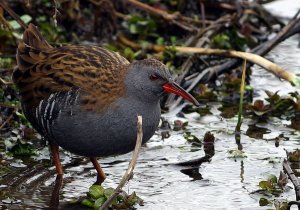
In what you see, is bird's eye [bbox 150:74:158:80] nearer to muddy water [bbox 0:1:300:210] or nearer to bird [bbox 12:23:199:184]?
bird [bbox 12:23:199:184]

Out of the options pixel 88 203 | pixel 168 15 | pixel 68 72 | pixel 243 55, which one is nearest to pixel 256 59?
pixel 243 55

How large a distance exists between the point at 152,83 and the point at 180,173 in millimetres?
855

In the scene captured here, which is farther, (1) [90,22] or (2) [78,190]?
(1) [90,22]

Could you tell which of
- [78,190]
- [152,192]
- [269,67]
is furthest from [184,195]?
[269,67]

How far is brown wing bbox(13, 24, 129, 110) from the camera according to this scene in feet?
19.3

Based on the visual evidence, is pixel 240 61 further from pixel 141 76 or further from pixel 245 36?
pixel 141 76

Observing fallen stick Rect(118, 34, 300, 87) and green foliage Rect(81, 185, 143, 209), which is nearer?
green foliage Rect(81, 185, 143, 209)

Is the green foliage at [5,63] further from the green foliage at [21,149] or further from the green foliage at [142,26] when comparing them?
the green foliage at [142,26]

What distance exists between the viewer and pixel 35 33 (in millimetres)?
6500

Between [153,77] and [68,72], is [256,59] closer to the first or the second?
[153,77]

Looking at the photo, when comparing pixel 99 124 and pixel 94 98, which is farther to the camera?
pixel 94 98

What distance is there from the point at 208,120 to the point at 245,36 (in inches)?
79.5

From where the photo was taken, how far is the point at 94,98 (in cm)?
582

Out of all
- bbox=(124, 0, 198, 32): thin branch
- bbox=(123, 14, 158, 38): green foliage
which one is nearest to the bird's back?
bbox=(124, 0, 198, 32): thin branch
